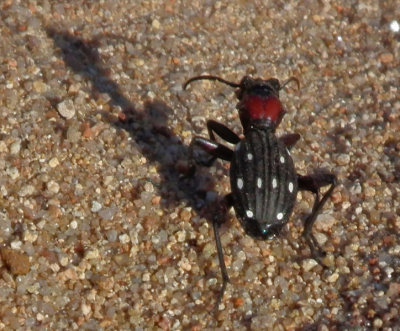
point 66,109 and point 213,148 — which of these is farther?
point 66,109

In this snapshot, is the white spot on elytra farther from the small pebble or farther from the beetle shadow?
the small pebble

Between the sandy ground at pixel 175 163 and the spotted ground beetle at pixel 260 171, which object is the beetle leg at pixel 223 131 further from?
the sandy ground at pixel 175 163

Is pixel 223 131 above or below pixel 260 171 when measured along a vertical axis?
below

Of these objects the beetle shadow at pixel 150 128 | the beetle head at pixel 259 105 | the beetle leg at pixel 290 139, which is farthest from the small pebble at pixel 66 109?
the beetle leg at pixel 290 139

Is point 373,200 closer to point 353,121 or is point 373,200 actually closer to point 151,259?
point 353,121

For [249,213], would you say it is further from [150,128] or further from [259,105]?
[150,128]

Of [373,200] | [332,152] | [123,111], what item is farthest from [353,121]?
[123,111]

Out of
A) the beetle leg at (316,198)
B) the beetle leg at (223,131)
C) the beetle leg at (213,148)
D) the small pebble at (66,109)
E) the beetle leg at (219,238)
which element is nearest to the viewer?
the beetle leg at (219,238)

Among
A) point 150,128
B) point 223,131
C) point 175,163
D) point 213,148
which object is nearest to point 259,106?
point 223,131
